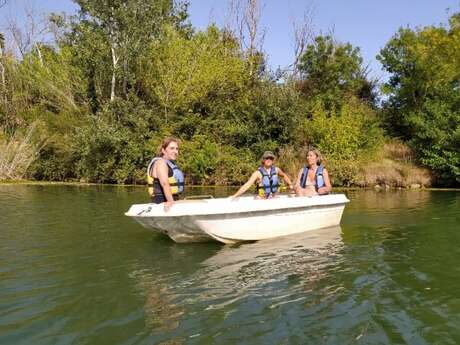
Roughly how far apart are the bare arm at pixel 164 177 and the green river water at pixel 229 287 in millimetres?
792

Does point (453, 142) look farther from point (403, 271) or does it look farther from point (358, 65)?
point (403, 271)

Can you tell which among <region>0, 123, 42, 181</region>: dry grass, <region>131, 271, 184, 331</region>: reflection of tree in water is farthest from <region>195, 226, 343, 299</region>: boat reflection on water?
<region>0, 123, 42, 181</region>: dry grass

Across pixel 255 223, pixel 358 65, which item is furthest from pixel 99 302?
pixel 358 65

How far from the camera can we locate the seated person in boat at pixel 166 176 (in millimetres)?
7082

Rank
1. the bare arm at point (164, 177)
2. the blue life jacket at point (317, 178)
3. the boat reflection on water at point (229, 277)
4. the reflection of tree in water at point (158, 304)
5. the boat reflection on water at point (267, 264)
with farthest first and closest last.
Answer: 1. the blue life jacket at point (317, 178)
2. the bare arm at point (164, 177)
3. the boat reflection on water at point (267, 264)
4. the boat reflection on water at point (229, 277)
5. the reflection of tree in water at point (158, 304)

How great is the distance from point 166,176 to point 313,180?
3.41m

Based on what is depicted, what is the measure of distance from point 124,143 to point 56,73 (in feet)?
23.4

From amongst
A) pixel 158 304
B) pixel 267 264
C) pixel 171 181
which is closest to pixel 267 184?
pixel 171 181

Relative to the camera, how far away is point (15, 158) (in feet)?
76.5

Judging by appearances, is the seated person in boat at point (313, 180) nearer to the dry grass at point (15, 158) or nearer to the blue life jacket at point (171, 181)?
the blue life jacket at point (171, 181)

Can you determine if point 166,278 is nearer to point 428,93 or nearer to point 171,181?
point 171,181

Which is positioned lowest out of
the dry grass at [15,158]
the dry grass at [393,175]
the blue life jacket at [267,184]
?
the blue life jacket at [267,184]

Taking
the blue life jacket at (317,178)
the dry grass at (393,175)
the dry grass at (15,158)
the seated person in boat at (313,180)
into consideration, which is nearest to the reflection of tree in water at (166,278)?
the seated person in boat at (313,180)

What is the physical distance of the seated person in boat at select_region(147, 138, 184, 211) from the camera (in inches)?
279
